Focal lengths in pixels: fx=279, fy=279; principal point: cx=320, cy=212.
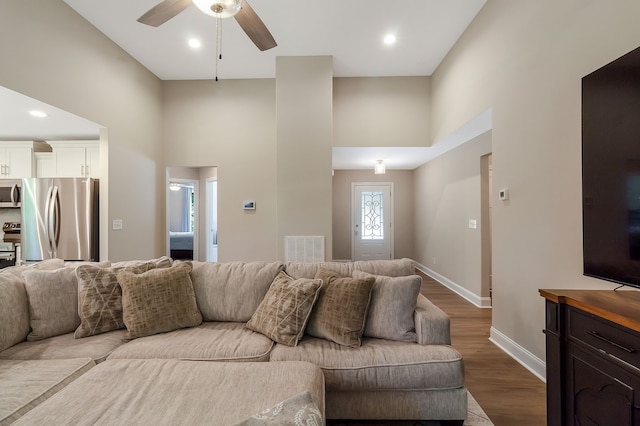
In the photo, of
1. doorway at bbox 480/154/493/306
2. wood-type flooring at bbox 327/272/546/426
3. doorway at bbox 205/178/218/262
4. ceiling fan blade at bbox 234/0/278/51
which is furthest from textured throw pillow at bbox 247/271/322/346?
doorway at bbox 205/178/218/262

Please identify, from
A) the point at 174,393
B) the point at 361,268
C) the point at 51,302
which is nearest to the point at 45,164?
the point at 51,302

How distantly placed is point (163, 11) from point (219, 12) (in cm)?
46

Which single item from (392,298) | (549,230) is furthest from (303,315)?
(549,230)

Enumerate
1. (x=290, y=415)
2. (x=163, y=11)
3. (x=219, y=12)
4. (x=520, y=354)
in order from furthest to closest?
1. (x=520, y=354)
2. (x=163, y=11)
3. (x=219, y=12)
4. (x=290, y=415)

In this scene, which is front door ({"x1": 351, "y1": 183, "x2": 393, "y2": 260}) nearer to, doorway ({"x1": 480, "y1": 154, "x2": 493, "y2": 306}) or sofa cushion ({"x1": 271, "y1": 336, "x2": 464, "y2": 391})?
doorway ({"x1": 480, "y1": 154, "x2": 493, "y2": 306})

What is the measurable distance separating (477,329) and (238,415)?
2951mm

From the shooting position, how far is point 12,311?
1.65 metres

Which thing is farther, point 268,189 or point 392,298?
point 268,189

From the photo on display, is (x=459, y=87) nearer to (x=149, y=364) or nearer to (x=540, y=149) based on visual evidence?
(x=540, y=149)

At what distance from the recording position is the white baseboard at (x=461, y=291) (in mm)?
3770

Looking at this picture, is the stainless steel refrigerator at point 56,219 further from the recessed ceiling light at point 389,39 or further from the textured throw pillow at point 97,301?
the recessed ceiling light at point 389,39

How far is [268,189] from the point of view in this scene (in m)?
4.39

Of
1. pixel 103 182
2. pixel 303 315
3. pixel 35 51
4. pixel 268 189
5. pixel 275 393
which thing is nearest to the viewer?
pixel 275 393

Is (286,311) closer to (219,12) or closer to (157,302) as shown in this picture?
(157,302)
